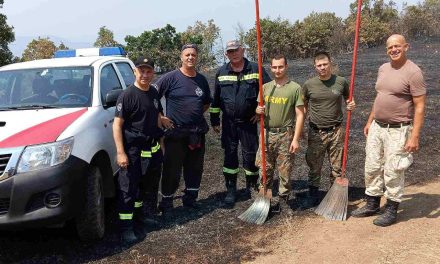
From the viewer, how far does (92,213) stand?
3898 mm

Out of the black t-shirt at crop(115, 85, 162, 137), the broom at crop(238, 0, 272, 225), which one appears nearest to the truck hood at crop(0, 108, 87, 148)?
the black t-shirt at crop(115, 85, 162, 137)

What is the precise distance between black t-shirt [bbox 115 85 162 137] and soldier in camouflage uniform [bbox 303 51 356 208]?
170cm

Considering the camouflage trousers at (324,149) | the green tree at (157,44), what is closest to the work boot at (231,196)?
the camouflage trousers at (324,149)

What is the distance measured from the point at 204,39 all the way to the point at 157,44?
435cm

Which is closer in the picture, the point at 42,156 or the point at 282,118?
the point at 42,156

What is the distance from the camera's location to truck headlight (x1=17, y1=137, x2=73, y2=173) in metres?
3.41

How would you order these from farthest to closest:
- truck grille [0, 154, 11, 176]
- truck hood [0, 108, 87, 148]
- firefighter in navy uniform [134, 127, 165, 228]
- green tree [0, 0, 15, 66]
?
green tree [0, 0, 15, 66] → firefighter in navy uniform [134, 127, 165, 228] → truck hood [0, 108, 87, 148] → truck grille [0, 154, 11, 176]

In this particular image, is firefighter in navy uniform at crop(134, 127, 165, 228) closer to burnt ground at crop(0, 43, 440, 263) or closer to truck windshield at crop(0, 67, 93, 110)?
burnt ground at crop(0, 43, 440, 263)

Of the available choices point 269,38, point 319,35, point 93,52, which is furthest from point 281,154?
point 319,35

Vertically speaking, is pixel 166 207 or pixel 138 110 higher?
pixel 138 110

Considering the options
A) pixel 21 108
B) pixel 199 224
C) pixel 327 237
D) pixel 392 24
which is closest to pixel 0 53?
pixel 21 108

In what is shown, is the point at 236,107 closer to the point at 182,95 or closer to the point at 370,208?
the point at 182,95

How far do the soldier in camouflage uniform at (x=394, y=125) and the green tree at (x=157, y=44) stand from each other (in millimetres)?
15067

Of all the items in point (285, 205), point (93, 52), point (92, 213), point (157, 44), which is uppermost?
point (93, 52)
